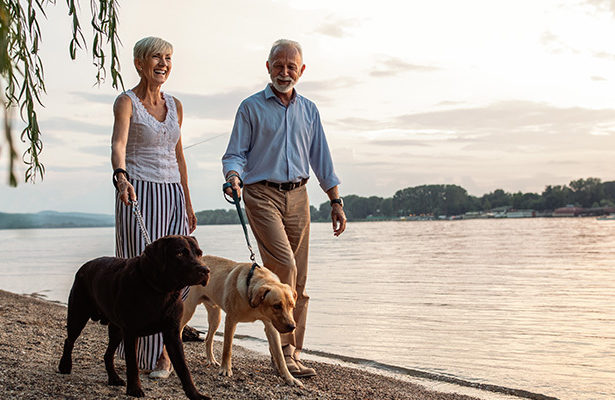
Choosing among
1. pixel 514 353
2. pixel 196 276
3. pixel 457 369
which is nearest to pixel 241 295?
pixel 196 276

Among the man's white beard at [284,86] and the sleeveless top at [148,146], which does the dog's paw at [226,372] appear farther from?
the man's white beard at [284,86]

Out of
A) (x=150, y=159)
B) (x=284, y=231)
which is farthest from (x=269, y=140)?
(x=150, y=159)

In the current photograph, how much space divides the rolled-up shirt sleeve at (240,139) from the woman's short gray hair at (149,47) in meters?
0.91

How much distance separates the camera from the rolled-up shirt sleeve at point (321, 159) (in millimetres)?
5895

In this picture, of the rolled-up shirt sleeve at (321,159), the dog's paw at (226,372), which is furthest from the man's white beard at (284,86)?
the dog's paw at (226,372)

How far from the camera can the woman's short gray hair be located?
4766 millimetres

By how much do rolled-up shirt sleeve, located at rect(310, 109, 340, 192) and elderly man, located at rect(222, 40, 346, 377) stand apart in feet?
0.50

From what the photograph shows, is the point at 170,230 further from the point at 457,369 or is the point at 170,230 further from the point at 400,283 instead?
the point at 400,283

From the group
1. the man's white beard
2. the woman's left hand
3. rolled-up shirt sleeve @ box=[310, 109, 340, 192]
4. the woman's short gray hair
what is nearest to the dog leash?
the woman's left hand

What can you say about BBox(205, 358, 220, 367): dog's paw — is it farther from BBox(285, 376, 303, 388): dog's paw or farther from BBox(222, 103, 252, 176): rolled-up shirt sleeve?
BBox(222, 103, 252, 176): rolled-up shirt sleeve

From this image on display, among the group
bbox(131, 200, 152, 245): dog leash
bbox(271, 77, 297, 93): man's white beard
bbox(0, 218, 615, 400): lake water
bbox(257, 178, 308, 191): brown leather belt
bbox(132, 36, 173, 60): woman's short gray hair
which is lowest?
bbox(0, 218, 615, 400): lake water

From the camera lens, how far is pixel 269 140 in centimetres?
551

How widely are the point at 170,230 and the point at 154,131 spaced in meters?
0.81

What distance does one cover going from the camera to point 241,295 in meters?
5.03
